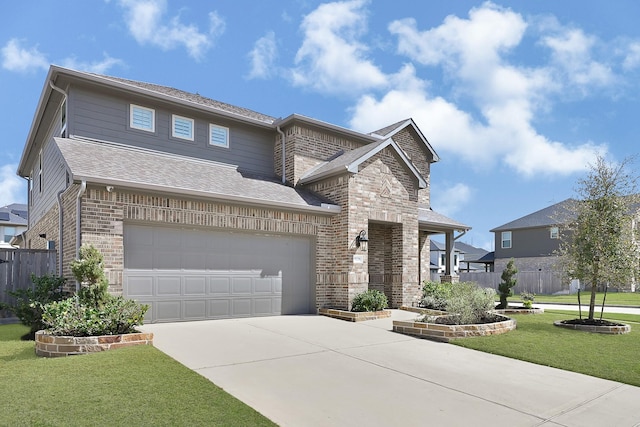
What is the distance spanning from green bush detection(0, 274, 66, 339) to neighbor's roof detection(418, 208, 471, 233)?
482 inches

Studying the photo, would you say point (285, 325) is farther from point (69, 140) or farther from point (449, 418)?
point (69, 140)

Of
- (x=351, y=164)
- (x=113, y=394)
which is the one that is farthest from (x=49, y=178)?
(x=113, y=394)

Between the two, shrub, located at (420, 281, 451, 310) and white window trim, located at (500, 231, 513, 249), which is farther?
white window trim, located at (500, 231, 513, 249)

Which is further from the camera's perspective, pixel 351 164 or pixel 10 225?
pixel 10 225

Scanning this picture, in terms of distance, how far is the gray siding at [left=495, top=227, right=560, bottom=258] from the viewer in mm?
33906

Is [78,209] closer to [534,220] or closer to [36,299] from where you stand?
[36,299]

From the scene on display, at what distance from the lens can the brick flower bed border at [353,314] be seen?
442 inches

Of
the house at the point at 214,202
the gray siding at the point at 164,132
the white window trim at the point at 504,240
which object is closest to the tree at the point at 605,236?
the house at the point at 214,202

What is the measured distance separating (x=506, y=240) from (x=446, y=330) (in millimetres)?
31578

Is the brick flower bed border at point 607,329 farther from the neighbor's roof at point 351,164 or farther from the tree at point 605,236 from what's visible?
the neighbor's roof at point 351,164

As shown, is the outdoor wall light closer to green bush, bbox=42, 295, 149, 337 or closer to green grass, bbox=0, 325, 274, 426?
green bush, bbox=42, 295, 149, 337

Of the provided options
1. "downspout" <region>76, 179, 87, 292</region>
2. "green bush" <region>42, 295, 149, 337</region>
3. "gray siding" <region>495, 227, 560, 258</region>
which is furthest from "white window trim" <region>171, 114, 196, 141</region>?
"gray siding" <region>495, 227, 560, 258</region>

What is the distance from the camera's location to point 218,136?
13703 mm

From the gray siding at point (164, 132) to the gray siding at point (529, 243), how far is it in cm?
2771
